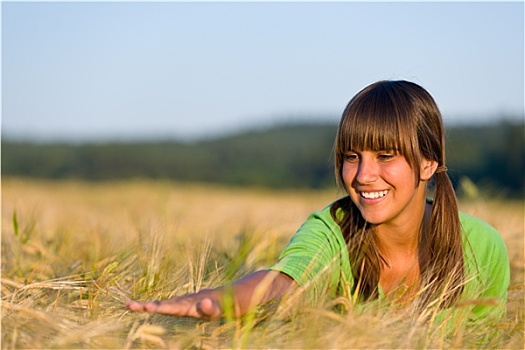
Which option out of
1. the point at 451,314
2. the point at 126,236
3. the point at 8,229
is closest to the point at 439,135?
the point at 451,314

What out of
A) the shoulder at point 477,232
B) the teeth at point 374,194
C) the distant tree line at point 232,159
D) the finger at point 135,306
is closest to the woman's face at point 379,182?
the teeth at point 374,194

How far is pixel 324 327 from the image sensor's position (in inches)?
83.5

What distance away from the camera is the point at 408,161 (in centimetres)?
274

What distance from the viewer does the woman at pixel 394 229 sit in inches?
103

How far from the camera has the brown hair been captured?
269 centimetres

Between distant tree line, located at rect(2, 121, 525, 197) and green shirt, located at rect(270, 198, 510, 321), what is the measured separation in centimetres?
1071

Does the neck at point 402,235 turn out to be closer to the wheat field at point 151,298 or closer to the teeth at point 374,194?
the teeth at point 374,194

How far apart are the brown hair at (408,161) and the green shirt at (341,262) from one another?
2.7 inches

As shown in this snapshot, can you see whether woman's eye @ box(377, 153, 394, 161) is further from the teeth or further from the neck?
the neck

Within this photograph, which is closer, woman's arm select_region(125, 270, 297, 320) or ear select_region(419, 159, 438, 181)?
woman's arm select_region(125, 270, 297, 320)

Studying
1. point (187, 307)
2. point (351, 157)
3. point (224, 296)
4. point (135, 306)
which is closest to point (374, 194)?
point (351, 157)

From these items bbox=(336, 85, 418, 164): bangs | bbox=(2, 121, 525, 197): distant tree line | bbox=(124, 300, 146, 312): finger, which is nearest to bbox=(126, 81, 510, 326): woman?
bbox=(336, 85, 418, 164): bangs

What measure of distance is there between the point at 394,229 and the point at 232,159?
2155 centimetres

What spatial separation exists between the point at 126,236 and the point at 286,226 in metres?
1.28
